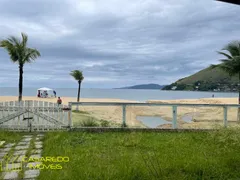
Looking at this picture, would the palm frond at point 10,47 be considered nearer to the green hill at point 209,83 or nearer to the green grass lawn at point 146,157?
the green grass lawn at point 146,157

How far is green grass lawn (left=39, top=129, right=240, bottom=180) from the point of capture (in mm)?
4328

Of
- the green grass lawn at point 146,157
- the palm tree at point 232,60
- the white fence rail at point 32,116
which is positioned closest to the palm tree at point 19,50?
the white fence rail at point 32,116

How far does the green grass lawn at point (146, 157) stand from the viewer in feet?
14.2

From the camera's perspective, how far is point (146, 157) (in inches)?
216

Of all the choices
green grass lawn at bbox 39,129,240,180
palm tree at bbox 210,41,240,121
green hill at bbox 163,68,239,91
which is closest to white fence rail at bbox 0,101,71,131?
green grass lawn at bbox 39,129,240,180

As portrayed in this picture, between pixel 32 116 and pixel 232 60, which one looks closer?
pixel 32 116

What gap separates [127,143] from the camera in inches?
275

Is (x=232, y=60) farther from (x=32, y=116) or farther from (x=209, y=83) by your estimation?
(x=209, y=83)

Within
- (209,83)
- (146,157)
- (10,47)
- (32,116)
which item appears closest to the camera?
(146,157)

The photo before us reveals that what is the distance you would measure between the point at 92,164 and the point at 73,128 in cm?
473

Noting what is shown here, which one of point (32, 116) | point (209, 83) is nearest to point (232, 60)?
point (32, 116)

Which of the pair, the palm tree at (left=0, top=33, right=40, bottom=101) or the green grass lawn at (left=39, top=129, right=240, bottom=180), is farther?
the palm tree at (left=0, top=33, right=40, bottom=101)

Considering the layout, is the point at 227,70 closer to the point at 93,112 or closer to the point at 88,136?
the point at 93,112

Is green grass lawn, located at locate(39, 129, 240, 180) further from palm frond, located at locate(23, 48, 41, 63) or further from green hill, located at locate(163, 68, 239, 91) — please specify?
green hill, located at locate(163, 68, 239, 91)
